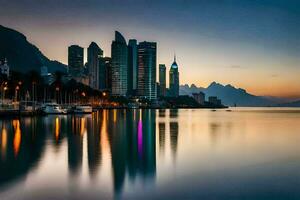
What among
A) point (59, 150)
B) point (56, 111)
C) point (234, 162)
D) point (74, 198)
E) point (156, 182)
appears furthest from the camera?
point (56, 111)

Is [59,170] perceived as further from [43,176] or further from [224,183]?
[224,183]

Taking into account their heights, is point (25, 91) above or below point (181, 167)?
above

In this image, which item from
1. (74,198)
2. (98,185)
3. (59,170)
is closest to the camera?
(74,198)

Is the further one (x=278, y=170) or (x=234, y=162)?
(x=234, y=162)

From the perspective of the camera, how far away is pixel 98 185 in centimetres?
1909

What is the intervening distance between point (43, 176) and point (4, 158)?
728 cm

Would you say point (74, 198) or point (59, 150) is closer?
point (74, 198)

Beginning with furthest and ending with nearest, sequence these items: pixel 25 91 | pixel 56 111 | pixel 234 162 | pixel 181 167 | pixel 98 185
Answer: pixel 25 91, pixel 56 111, pixel 234 162, pixel 181 167, pixel 98 185

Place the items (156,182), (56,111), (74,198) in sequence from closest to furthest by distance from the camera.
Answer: (74,198) → (156,182) → (56,111)

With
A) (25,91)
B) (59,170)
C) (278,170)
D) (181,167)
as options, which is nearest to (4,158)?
(59,170)

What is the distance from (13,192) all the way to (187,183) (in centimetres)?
877

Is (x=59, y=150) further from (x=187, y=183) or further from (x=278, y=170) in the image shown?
(x=278, y=170)

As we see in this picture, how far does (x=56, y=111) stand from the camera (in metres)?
126

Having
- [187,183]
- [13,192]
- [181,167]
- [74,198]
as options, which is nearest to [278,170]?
[181,167]
